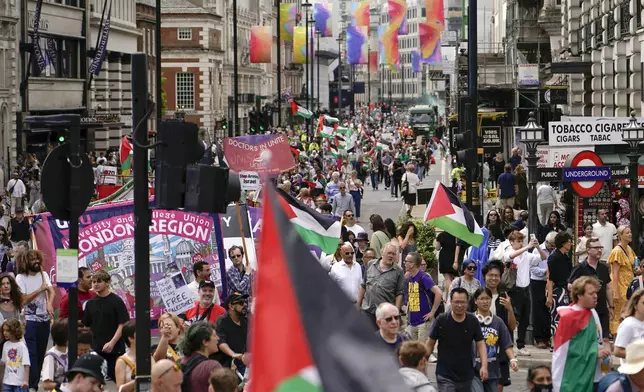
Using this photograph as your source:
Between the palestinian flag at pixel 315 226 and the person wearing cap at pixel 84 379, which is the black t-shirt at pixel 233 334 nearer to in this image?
the person wearing cap at pixel 84 379

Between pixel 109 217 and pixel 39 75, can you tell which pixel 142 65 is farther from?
pixel 39 75

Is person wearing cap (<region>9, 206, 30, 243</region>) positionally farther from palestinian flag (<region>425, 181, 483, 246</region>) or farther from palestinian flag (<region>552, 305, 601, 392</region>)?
palestinian flag (<region>552, 305, 601, 392</region>)

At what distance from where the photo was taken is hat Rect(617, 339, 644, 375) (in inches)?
335

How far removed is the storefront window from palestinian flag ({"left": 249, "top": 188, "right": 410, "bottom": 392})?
4848cm

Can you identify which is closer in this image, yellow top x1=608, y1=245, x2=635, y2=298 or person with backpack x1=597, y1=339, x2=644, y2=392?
person with backpack x1=597, y1=339, x2=644, y2=392

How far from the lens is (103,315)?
43.1 ft

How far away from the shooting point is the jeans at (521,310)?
671 inches

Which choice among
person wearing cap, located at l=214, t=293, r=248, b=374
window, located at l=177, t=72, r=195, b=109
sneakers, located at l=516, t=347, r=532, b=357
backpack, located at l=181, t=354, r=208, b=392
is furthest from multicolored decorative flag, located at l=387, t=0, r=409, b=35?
backpack, located at l=181, t=354, r=208, b=392

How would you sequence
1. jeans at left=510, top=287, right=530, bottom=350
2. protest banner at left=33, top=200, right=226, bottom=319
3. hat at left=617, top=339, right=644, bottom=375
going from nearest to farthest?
hat at left=617, top=339, right=644, bottom=375 → protest banner at left=33, top=200, right=226, bottom=319 → jeans at left=510, top=287, right=530, bottom=350

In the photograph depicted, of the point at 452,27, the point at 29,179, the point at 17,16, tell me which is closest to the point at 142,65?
the point at 29,179

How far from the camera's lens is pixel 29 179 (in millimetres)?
40125

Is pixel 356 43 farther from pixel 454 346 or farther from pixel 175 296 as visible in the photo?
pixel 454 346

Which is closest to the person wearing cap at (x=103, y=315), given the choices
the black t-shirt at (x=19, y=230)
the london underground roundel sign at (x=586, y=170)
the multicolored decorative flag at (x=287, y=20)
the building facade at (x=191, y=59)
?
the london underground roundel sign at (x=586, y=170)

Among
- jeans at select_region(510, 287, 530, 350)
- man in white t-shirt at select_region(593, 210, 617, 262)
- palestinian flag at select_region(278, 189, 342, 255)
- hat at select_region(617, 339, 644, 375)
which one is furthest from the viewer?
man in white t-shirt at select_region(593, 210, 617, 262)
